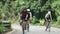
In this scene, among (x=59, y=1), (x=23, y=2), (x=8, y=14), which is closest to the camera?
(x=59, y=1)

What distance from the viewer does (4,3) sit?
4888 cm

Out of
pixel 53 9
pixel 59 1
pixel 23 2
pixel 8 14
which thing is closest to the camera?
pixel 59 1

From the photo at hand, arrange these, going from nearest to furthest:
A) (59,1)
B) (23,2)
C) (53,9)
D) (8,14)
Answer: (59,1), (53,9), (23,2), (8,14)

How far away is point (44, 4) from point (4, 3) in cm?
1180

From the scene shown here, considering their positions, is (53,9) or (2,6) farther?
(2,6)

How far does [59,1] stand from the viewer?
1400 inches

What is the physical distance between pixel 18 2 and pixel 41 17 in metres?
5.90

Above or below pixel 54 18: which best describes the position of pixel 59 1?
above

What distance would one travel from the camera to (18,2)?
44.3m

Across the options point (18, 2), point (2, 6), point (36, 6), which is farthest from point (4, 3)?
point (36, 6)

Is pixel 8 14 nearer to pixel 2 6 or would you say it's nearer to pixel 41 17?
pixel 2 6

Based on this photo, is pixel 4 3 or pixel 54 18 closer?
pixel 54 18

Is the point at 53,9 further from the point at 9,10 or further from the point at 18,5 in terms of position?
the point at 9,10

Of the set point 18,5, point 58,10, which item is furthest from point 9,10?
point 58,10
